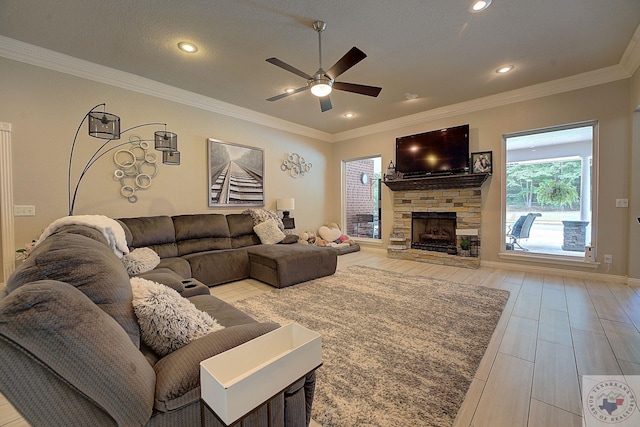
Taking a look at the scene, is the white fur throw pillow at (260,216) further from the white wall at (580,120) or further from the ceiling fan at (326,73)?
the white wall at (580,120)

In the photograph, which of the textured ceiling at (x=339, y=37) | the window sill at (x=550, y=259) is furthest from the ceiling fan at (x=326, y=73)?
the window sill at (x=550, y=259)

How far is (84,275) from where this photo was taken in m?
0.88

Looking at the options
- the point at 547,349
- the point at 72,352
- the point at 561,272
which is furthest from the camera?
the point at 561,272

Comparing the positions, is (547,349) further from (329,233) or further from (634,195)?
(329,233)

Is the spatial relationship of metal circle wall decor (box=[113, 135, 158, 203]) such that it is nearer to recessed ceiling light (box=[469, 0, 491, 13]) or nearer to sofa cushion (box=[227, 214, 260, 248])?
sofa cushion (box=[227, 214, 260, 248])

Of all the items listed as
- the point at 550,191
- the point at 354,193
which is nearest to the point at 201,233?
the point at 354,193

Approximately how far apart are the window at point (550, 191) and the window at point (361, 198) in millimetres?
2664

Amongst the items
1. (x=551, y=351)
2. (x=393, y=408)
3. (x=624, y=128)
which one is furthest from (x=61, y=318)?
(x=624, y=128)

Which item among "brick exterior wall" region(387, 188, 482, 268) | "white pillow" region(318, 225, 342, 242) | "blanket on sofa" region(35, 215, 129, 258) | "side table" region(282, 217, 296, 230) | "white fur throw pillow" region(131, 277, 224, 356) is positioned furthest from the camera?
"white pillow" region(318, 225, 342, 242)

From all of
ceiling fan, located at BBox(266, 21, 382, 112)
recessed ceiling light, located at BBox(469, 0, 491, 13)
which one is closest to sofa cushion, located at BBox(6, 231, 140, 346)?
ceiling fan, located at BBox(266, 21, 382, 112)

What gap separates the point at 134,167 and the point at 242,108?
6.81 ft

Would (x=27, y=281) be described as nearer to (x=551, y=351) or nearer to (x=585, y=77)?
(x=551, y=351)

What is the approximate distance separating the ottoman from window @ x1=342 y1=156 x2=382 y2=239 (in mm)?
2626

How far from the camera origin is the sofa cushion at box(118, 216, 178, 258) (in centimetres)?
330
